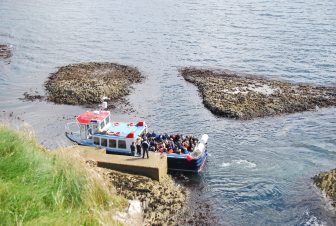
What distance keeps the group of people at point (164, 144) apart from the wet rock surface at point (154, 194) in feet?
13.1

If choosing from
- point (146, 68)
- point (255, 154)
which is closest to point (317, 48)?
point (146, 68)

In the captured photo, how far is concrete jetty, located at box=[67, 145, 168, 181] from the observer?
34906mm

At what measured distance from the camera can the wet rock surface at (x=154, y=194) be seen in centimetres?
2964

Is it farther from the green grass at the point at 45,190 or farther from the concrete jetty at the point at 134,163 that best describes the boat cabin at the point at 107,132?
the green grass at the point at 45,190

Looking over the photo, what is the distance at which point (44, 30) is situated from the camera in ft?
317

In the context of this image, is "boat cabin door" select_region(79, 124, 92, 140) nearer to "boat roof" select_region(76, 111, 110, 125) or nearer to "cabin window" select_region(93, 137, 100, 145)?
"boat roof" select_region(76, 111, 110, 125)

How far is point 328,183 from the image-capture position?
34.5 meters

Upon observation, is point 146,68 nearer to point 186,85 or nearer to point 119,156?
point 186,85

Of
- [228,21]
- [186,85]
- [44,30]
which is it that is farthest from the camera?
[228,21]

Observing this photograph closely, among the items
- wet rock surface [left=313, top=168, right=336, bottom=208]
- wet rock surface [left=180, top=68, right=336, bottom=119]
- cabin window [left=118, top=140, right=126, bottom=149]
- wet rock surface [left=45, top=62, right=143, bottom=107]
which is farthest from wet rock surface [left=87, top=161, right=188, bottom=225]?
wet rock surface [left=45, top=62, right=143, bottom=107]

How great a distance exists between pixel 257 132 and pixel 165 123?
1029cm

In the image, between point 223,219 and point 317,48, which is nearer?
point 223,219

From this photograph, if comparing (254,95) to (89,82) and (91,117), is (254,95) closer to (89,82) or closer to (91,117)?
(89,82)

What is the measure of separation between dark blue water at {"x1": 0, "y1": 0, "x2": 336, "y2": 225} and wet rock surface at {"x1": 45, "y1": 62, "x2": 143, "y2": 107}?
2042mm
